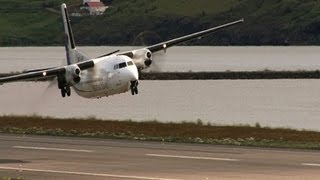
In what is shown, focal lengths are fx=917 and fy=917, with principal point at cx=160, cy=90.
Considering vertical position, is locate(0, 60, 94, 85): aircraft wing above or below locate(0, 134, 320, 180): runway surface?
above

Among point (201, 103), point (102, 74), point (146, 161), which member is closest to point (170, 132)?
point (102, 74)

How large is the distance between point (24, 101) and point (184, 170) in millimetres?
73572

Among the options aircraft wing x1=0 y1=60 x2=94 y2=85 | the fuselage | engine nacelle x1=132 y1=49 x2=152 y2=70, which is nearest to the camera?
aircraft wing x1=0 y1=60 x2=94 y2=85

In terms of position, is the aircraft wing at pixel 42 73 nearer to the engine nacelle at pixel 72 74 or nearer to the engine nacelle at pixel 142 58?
the engine nacelle at pixel 72 74

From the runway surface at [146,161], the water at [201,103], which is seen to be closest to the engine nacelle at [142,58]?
the runway surface at [146,161]

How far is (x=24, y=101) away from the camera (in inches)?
3935

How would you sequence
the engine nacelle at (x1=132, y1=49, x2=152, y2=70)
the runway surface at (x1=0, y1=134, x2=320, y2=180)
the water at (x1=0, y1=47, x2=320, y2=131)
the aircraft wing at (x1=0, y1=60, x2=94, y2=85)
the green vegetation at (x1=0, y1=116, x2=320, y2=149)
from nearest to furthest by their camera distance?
the runway surface at (x1=0, y1=134, x2=320, y2=180)
the green vegetation at (x1=0, y1=116, x2=320, y2=149)
the aircraft wing at (x1=0, y1=60, x2=94, y2=85)
the engine nacelle at (x1=132, y1=49, x2=152, y2=70)
the water at (x1=0, y1=47, x2=320, y2=131)

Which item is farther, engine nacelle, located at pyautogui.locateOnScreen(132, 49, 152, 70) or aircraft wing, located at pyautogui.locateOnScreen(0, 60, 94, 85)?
engine nacelle, located at pyautogui.locateOnScreen(132, 49, 152, 70)

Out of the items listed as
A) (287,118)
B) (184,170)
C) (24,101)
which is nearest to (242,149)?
(184,170)

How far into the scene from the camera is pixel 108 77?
5303 centimetres

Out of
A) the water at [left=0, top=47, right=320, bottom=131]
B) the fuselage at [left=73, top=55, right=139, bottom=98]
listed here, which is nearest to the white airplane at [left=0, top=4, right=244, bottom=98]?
the fuselage at [left=73, top=55, right=139, bottom=98]

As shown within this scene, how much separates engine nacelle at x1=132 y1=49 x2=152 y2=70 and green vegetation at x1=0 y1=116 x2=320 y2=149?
7.02m

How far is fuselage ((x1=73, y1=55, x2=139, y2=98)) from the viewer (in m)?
52.0

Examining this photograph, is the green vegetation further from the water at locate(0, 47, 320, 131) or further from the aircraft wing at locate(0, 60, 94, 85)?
the water at locate(0, 47, 320, 131)
